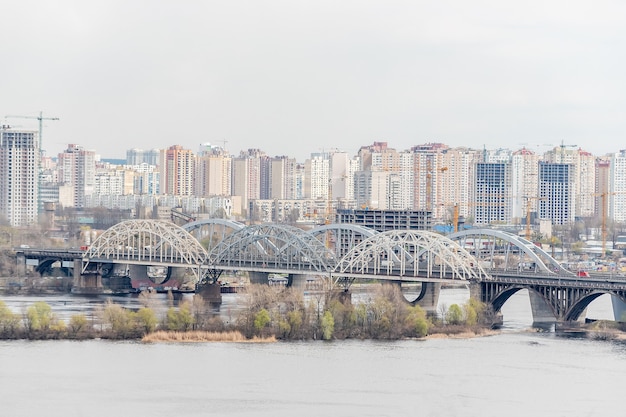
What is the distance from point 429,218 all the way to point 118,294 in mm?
17356

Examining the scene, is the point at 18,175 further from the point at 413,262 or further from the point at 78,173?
the point at 413,262

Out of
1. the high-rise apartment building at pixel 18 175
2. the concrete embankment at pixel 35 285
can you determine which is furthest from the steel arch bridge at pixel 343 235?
the high-rise apartment building at pixel 18 175

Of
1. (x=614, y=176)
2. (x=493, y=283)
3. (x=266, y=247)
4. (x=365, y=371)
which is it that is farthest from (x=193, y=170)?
(x=365, y=371)

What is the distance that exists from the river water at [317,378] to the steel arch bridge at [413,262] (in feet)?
21.5

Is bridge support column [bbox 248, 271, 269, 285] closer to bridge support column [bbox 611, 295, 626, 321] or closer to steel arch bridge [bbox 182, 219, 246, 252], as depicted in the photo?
steel arch bridge [bbox 182, 219, 246, 252]

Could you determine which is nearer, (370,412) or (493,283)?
(370,412)

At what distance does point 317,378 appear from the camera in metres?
30.9

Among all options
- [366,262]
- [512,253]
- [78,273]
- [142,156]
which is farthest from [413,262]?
[142,156]

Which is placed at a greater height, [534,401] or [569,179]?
[569,179]

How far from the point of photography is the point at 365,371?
31.8 meters

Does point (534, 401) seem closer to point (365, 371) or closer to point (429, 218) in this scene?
point (365, 371)

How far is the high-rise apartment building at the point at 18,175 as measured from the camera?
83.8 m

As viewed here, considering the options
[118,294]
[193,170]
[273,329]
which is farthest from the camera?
[193,170]

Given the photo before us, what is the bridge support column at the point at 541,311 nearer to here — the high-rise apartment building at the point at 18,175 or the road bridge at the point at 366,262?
the road bridge at the point at 366,262
